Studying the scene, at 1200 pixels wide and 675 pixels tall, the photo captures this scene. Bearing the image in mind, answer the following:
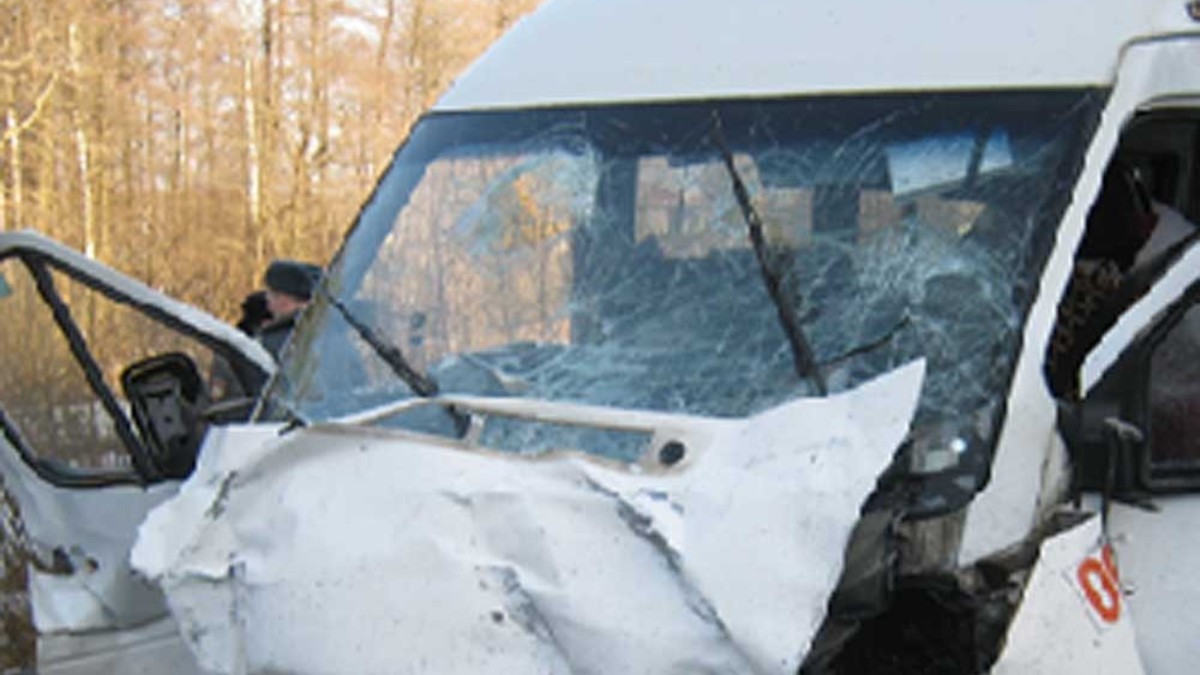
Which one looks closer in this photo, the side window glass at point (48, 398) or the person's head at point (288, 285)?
the side window glass at point (48, 398)

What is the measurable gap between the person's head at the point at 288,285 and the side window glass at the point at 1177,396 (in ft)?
14.2

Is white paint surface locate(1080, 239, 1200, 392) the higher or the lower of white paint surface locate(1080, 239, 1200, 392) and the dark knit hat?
the higher

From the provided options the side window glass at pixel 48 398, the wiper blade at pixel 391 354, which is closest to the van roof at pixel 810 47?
the wiper blade at pixel 391 354

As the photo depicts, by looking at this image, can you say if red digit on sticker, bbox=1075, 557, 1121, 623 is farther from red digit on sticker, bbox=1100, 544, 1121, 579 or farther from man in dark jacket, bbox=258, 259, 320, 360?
man in dark jacket, bbox=258, 259, 320, 360

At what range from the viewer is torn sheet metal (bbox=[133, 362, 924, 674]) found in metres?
2.36

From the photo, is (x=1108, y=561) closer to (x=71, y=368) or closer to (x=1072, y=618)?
(x=1072, y=618)

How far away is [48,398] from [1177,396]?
323 cm

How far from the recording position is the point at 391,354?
3295 millimetres

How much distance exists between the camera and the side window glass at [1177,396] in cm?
288

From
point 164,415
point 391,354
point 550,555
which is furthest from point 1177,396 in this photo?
point 164,415

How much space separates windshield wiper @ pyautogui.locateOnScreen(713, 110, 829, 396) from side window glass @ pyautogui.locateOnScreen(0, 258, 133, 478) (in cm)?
204

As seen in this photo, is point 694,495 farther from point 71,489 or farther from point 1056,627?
point 71,489

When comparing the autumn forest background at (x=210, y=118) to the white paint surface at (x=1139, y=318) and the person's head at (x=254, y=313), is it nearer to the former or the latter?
the person's head at (x=254, y=313)

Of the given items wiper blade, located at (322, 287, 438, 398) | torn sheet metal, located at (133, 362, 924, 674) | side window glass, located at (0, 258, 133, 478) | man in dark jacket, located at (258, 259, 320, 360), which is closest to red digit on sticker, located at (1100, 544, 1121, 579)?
torn sheet metal, located at (133, 362, 924, 674)
